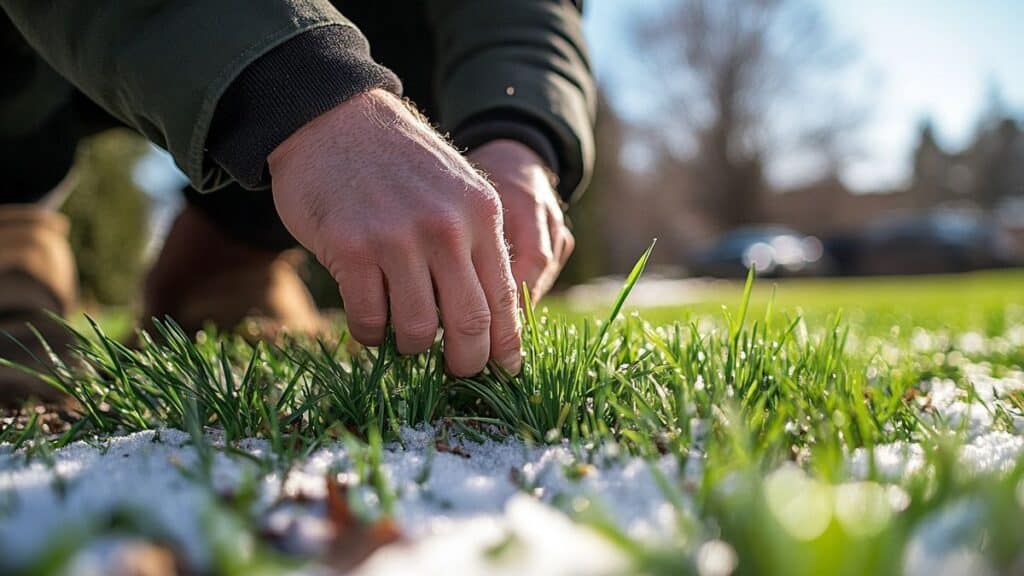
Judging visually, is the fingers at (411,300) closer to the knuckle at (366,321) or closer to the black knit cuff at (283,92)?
the knuckle at (366,321)

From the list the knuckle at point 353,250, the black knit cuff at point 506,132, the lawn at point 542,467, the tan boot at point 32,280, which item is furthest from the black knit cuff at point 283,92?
the tan boot at point 32,280

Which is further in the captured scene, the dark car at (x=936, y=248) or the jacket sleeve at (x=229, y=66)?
the dark car at (x=936, y=248)

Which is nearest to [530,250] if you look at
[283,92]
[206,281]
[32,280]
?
[283,92]

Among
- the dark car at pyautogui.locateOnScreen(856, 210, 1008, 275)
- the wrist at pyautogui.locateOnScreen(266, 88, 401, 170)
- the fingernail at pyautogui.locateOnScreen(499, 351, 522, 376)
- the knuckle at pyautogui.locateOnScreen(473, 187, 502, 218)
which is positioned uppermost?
the wrist at pyautogui.locateOnScreen(266, 88, 401, 170)

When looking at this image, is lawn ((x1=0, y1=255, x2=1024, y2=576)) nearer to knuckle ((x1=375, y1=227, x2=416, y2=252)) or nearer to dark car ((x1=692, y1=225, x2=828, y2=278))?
knuckle ((x1=375, y1=227, x2=416, y2=252))

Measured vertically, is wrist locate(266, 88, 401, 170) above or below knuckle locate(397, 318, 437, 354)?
above

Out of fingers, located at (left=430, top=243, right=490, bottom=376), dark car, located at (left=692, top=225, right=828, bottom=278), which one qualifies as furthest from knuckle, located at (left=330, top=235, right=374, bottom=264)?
dark car, located at (left=692, top=225, right=828, bottom=278)
